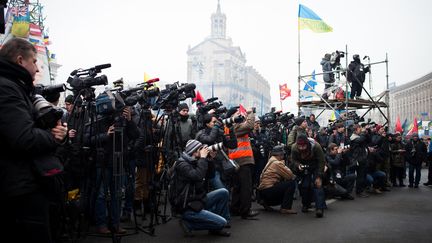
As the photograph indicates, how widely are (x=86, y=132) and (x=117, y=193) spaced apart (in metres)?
1.07

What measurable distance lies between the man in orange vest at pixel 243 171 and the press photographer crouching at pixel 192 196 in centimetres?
145

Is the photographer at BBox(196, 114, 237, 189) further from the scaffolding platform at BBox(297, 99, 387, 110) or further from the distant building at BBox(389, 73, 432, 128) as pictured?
the distant building at BBox(389, 73, 432, 128)

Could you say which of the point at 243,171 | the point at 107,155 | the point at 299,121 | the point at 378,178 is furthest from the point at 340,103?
the point at 107,155

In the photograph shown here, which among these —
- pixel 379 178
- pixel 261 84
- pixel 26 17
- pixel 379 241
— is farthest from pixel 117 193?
pixel 261 84

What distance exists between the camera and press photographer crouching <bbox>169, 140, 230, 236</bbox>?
18.2ft

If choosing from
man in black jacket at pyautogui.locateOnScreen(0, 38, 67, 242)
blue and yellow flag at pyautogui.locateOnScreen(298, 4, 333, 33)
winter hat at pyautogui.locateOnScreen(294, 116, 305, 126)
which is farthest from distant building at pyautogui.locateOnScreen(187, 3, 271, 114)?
man in black jacket at pyautogui.locateOnScreen(0, 38, 67, 242)

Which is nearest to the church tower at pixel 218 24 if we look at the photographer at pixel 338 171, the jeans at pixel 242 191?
the photographer at pixel 338 171

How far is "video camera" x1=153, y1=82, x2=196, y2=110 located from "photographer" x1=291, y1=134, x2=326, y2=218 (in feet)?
9.16

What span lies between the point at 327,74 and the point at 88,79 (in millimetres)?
11358

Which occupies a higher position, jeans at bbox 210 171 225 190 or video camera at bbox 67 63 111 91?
video camera at bbox 67 63 111 91

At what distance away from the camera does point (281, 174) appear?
790 cm

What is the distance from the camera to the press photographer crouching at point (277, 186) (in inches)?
305

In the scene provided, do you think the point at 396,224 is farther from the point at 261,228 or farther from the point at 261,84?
the point at 261,84

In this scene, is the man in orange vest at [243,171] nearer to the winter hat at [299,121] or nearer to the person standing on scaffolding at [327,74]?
the winter hat at [299,121]
